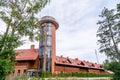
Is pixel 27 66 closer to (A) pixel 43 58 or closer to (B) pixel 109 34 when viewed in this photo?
(A) pixel 43 58

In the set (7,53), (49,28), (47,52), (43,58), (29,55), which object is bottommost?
(7,53)

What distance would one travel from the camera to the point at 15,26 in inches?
471

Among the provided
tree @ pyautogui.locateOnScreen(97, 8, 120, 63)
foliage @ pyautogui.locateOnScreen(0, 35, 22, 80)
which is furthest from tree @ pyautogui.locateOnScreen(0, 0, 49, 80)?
tree @ pyautogui.locateOnScreen(97, 8, 120, 63)

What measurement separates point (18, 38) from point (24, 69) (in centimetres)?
2302

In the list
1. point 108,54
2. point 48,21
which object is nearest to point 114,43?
point 108,54

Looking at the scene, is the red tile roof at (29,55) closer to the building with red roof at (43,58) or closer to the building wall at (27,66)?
the building with red roof at (43,58)

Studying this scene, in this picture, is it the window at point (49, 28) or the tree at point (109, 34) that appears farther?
the window at point (49, 28)

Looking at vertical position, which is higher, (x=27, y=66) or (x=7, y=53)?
(x=27, y=66)

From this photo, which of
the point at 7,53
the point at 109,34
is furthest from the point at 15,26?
the point at 109,34

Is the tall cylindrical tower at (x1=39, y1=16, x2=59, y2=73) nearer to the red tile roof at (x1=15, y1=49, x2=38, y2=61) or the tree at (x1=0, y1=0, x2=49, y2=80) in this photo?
the red tile roof at (x1=15, y1=49, x2=38, y2=61)

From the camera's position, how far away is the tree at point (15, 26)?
10.8 metres

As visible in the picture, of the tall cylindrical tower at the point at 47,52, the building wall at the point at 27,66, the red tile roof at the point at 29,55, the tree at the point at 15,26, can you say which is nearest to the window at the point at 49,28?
the tall cylindrical tower at the point at 47,52

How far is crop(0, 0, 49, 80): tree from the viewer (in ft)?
35.3

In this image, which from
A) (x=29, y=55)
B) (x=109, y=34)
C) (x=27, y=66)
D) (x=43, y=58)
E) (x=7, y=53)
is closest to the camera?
(x=7, y=53)
